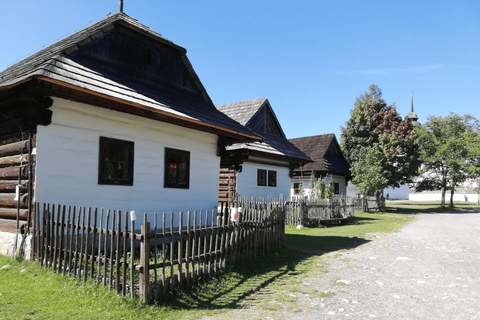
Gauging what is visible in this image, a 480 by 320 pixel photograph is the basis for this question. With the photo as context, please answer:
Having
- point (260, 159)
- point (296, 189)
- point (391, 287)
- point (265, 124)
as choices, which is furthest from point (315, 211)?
point (391, 287)

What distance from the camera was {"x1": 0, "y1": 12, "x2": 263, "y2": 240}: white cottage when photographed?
6.97 metres

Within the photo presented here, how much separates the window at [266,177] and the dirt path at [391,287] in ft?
30.1

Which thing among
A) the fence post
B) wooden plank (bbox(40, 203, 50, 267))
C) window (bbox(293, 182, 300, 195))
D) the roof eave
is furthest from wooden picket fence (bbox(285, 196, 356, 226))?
the fence post

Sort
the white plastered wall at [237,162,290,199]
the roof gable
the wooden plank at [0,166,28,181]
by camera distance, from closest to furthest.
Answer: the wooden plank at [0,166,28,181], the white plastered wall at [237,162,290,199], the roof gable

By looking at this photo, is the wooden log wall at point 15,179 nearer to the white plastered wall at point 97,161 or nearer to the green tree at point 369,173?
the white plastered wall at point 97,161

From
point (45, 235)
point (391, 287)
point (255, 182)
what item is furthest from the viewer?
point (255, 182)

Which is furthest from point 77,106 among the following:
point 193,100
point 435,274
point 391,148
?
point 391,148

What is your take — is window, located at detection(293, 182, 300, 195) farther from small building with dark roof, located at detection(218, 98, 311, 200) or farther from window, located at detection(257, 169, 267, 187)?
window, located at detection(257, 169, 267, 187)

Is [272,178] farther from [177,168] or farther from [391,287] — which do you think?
[391,287]

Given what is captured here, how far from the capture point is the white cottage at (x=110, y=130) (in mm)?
6973

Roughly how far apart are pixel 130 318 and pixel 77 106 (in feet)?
16.5

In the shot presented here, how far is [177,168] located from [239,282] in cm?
474

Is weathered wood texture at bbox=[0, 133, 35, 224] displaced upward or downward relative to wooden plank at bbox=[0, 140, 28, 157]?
downward

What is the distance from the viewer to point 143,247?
5062 millimetres
